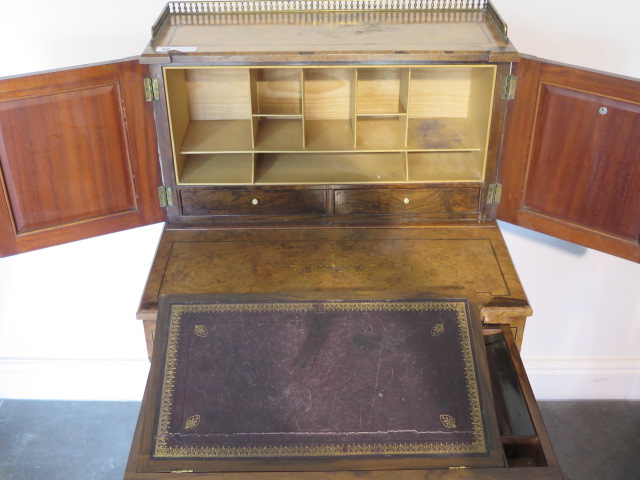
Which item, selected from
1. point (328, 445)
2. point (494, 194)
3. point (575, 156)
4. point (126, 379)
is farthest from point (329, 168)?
point (126, 379)

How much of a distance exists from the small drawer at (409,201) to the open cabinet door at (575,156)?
14cm

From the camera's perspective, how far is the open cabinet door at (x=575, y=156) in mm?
1964

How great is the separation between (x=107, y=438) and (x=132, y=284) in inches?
26.5

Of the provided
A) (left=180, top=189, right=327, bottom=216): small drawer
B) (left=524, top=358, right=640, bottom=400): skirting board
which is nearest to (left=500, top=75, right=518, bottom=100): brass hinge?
(left=180, top=189, right=327, bottom=216): small drawer

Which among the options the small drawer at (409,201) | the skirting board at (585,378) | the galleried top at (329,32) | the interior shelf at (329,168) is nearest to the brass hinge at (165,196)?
the interior shelf at (329,168)

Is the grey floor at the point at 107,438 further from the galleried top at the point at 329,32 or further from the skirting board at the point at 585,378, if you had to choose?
the galleried top at the point at 329,32

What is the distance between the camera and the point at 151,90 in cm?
207

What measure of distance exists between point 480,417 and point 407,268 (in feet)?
1.76

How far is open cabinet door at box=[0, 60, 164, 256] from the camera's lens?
1955 mm

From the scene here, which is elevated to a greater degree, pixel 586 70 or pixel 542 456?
pixel 586 70

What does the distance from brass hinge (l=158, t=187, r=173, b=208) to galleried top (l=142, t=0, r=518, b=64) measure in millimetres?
427

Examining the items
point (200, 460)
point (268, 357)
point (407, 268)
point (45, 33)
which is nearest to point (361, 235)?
point (407, 268)

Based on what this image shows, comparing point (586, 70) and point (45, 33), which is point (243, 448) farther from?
point (45, 33)

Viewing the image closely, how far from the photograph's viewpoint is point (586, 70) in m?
1.95
